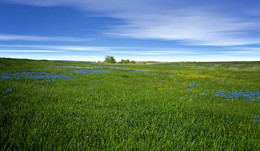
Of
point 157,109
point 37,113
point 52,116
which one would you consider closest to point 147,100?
point 157,109

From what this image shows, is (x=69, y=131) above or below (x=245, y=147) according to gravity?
above

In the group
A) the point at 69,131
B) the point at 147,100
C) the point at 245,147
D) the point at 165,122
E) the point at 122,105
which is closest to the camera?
the point at 245,147

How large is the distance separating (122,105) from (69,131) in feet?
8.24

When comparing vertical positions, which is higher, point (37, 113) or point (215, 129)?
point (37, 113)

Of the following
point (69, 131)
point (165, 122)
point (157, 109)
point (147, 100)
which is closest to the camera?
point (69, 131)

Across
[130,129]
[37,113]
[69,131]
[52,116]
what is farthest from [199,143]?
[37,113]

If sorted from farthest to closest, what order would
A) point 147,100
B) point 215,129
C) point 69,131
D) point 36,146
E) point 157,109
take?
point 147,100 → point 157,109 → point 215,129 → point 69,131 → point 36,146

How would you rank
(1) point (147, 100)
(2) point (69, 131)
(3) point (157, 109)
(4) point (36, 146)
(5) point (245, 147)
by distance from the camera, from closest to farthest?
(4) point (36, 146)
(5) point (245, 147)
(2) point (69, 131)
(3) point (157, 109)
(1) point (147, 100)

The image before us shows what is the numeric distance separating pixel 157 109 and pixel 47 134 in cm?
364

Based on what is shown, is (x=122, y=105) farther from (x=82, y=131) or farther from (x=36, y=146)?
(x=36, y=146)

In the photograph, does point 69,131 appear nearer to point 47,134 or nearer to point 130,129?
point 47,134

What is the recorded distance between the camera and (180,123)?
4.00 metres

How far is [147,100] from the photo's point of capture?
625 cm

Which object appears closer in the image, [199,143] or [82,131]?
[199,143]
